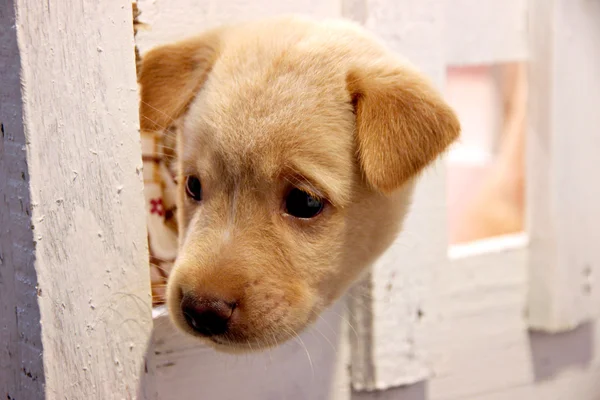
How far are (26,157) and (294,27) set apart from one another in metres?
0.54

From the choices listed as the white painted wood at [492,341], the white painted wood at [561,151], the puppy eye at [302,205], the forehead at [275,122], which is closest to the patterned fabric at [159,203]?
the forehead at [275,122]

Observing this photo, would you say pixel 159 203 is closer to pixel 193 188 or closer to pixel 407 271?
pixel 193 188

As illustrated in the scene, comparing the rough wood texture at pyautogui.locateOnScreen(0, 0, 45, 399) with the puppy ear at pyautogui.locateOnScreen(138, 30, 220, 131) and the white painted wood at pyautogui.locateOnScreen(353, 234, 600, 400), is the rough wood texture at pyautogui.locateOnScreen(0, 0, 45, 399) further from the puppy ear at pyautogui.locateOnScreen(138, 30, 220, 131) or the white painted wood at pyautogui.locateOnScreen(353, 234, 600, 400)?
the white painted wood at pyautogui.locateOnScreen(353, 234, 600, 400)

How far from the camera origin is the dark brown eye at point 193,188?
59.5 inches

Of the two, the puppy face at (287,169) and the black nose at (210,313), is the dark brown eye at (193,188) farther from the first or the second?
the black nose at (210,313)

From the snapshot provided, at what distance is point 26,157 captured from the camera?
4.38ft

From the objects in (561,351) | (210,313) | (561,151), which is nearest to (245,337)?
(210,313)

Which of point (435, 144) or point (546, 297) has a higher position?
point (435, 144)

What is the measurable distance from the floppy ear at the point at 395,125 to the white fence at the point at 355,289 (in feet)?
1.15

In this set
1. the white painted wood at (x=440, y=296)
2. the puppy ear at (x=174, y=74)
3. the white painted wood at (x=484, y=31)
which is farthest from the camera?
the white painted wood at (x=484, y=31)

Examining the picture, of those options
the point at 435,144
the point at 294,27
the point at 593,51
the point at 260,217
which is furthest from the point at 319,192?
the point at 593,51

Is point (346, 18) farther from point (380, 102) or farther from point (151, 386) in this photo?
point (151, 386)

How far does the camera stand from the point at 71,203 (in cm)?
138

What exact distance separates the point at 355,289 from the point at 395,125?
540 millimetres
